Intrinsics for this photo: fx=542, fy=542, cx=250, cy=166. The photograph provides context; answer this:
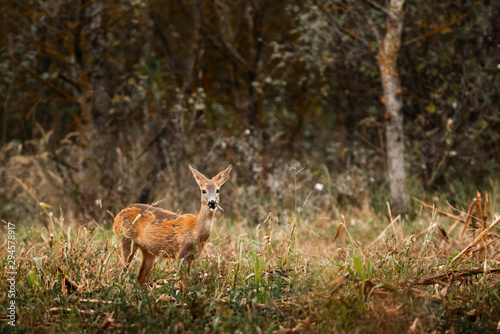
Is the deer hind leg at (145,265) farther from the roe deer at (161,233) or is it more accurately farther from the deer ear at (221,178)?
the deer ear at (221,178)

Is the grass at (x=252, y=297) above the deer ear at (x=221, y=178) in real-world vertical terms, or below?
below

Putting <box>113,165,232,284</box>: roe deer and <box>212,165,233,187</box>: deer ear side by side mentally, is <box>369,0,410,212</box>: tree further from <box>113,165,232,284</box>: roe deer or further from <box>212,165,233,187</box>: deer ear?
<box>212,165,233,187</box>: deer ear

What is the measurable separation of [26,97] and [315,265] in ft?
23.2

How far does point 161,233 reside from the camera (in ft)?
13.9

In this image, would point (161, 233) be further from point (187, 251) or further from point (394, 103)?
point (394, 103)

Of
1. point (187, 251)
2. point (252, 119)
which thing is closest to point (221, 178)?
point (187, 251)

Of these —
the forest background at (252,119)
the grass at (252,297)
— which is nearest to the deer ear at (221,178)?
the grass at (252,297)

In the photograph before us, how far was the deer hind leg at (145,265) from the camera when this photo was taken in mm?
4305

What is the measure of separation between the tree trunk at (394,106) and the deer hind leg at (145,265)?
4.13m

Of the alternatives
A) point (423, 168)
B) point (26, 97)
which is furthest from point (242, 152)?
point (26, 97)

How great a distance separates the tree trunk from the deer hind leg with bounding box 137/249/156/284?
4.13 m

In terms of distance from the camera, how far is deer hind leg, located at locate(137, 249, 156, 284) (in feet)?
14.1

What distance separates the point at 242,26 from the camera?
11180 mm

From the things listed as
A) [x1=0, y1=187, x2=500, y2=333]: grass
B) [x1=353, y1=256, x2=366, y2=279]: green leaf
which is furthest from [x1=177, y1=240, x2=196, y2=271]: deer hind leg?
[x1=353, y1=256, x2=366, y2=279]: green leaf
